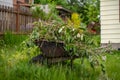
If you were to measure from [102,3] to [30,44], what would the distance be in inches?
273

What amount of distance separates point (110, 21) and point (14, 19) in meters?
6.92

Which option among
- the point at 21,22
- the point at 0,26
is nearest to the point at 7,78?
the point at 0,26

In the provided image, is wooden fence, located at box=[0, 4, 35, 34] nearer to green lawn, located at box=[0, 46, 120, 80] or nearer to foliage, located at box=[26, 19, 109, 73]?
foliage, located at box=[26, 19, 109, 73]

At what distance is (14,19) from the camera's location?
687 inches

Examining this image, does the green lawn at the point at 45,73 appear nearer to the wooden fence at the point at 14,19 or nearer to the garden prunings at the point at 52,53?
the garden prunings at the point at 52,53

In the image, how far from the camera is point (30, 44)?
17.9 ft

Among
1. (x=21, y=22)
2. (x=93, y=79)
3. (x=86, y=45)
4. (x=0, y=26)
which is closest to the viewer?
(x=93, y=79)

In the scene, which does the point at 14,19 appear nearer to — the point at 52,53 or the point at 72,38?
the point at 52,53

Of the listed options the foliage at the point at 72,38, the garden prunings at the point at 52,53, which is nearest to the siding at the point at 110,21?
the foliage at the point at 72,38

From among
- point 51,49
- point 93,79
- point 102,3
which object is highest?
point 102,3

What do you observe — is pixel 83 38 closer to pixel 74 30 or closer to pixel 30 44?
pixel 74 30

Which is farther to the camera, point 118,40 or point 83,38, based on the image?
point 118,40

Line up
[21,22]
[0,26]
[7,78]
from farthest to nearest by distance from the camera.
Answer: [21,22] < [0,26] < [7,78]

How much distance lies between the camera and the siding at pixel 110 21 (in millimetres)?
11641
